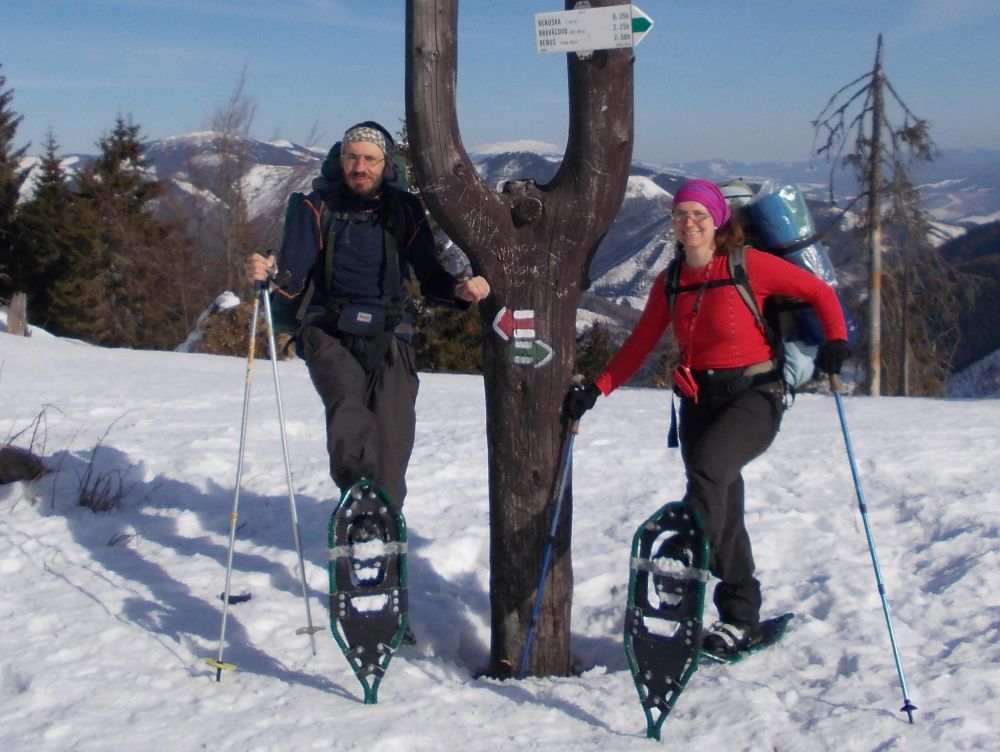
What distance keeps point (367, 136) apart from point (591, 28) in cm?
117

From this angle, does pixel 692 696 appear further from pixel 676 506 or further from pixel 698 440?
pixel 698 440

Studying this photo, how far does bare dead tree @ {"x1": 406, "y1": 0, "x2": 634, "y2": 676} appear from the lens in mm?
3678

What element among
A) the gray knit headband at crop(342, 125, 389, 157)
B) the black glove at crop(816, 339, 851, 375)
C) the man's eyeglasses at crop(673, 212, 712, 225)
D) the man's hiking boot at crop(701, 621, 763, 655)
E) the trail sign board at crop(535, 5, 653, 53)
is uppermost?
the trail sign board at crop(535, 5, 653, 53)

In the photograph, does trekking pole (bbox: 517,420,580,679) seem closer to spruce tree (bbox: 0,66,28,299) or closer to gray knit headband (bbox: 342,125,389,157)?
gray knit headband (bbox: 342,125,389,157)

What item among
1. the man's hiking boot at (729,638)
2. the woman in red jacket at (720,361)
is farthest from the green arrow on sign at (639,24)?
the man's hiking boot at (729,638)

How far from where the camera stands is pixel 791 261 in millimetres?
4012

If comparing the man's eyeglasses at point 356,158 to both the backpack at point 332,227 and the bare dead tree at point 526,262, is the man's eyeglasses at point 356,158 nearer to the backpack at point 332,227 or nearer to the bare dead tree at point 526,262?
the backpack at point 332,227

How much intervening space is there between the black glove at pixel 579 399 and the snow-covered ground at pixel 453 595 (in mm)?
1097

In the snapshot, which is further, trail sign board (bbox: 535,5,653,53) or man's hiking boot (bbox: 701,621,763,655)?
man's hiking boot (bbox: 701,621,763,655)

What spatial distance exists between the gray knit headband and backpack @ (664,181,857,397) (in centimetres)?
141

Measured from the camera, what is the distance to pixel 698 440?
154 inches

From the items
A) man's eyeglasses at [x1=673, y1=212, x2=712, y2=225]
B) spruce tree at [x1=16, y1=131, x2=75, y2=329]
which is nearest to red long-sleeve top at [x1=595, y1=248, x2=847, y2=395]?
man's eyeglasses at [x1=673, y1=212, x2=712, y2=225]

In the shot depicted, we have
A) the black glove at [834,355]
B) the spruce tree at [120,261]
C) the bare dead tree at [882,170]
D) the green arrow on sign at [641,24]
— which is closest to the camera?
the green arrow on sign at [641,24]

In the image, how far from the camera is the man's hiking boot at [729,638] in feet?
13.2
